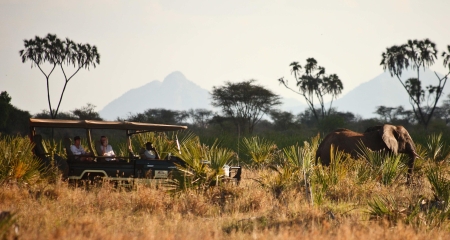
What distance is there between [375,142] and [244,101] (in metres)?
32.5

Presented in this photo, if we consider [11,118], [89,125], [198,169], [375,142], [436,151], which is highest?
[11,118]

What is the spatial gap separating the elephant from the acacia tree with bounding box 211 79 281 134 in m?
31.5

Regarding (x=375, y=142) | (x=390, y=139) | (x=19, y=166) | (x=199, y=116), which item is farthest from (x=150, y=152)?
(x=199, y=116)

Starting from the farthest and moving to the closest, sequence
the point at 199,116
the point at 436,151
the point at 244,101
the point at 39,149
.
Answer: the point at 199,116 < the point at 244,101 < the point at 436,151 < the point at 39,149

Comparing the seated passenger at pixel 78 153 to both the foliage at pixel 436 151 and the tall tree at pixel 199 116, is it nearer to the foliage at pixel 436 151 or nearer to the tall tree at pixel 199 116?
the foliage at pixel 436 151

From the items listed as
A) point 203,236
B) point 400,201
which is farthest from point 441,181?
point 203,236

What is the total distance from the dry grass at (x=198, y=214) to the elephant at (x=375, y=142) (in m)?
4.34

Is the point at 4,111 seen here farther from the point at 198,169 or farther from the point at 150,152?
the point at 198,169

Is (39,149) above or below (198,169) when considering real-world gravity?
above

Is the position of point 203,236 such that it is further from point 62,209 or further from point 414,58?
point 414,58

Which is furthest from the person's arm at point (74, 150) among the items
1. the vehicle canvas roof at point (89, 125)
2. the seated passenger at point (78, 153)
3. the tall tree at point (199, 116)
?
the tall tree at point (199, 116)

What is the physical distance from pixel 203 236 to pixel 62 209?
3.41 m

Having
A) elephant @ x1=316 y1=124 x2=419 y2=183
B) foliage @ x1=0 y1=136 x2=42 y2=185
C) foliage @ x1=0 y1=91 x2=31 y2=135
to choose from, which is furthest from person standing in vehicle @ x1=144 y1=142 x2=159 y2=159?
foliage @ x1=0 y1=91 x2=31 y2=135

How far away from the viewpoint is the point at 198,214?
1162cm
